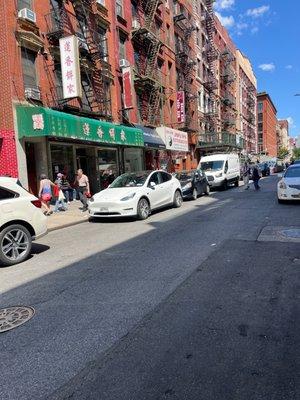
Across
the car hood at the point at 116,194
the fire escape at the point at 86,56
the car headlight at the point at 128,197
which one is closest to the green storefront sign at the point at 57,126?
the fire escape at the point at 86,56

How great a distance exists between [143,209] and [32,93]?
27.3 ft

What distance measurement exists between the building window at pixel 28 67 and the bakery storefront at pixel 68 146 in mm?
1726

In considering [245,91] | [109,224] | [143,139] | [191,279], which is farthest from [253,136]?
[191,279]

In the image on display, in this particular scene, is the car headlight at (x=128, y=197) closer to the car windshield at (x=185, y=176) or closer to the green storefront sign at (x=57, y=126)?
the green storefront sign at (x=57, y=126)

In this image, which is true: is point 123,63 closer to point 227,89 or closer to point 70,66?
point 70,66

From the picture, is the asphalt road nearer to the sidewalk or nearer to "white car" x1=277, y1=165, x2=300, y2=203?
the sidewalk

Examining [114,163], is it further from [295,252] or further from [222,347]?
[222,347]

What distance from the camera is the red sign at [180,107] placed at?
32925 mm

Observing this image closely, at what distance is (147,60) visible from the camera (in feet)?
93.9

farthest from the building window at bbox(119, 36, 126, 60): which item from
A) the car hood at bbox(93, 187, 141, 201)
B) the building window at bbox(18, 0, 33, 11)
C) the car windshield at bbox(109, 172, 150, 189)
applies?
the car hood at bbox(93, 187, 141, 201)

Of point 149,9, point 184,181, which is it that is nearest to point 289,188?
point 184,181

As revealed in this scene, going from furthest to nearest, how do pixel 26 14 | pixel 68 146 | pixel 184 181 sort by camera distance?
pixel 68 146, pixel 184 181, pixel 26 14

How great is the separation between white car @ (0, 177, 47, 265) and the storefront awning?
17.3m

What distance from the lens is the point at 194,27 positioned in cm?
3906
